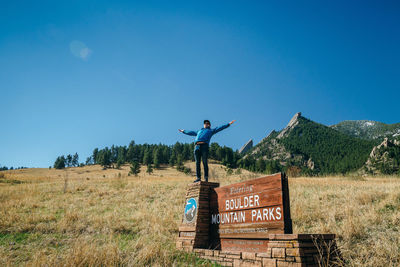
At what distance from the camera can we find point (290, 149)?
12469cm

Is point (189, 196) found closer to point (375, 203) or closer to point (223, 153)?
point (375, 203)

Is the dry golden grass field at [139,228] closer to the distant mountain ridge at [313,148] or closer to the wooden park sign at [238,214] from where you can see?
the wooden park sign at [238,214]

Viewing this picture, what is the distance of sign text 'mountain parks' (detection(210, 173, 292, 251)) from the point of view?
13.4 ft

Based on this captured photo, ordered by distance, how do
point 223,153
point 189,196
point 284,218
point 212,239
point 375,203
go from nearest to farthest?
point 284,218
point 212,239
point 189,196
point 375,203
point 223,153

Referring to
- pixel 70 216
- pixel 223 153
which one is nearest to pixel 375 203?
pixel 70 216

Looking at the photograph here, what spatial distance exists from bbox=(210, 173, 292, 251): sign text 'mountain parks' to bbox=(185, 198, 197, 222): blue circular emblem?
0.50 m

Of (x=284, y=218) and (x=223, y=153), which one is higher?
(x=223, y=153)

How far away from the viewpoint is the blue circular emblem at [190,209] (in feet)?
20.0

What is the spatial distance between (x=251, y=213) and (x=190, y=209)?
2.10 metres

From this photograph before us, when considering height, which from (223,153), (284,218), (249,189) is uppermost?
(223,153)

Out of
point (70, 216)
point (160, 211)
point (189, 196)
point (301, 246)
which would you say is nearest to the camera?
point (301, 246)

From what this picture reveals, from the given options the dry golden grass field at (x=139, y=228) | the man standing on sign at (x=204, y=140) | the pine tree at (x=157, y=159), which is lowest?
the dry golden grass field at (x=139, y=228)

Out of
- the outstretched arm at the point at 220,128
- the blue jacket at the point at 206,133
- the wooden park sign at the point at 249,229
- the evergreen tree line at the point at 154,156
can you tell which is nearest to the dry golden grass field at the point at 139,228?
the wooden park sign at the point at 249,229

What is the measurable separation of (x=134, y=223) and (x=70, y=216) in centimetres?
268
